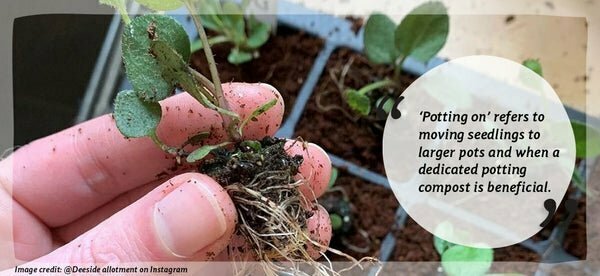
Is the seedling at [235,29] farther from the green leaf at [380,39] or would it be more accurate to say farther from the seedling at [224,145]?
the seedling at [224,145]

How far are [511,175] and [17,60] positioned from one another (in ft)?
2.10

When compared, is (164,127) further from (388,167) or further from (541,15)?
(541,15)

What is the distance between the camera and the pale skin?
1.73 ft

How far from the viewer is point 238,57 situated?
3.00ft

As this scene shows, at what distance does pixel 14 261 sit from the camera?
688mm

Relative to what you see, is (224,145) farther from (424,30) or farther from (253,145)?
(424,30)

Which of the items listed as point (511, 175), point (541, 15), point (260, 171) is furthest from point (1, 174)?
point (541, 15)

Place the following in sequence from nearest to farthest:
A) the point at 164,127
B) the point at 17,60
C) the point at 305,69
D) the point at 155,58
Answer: the point at 155,58
the point at 164,127
the point at 17,60
the point at 305,69

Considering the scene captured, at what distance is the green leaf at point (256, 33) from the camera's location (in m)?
0.92

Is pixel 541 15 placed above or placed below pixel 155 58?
below

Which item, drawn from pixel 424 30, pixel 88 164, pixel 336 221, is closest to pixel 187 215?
pixel 88 164

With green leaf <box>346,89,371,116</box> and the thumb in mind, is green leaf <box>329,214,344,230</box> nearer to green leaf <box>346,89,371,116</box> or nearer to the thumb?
green leaf <box>346,89,371,116</box>

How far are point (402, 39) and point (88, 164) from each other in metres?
0.45

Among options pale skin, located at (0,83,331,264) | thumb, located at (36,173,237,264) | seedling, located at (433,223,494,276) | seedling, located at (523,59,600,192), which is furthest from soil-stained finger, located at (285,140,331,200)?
seedling, located at (523,59,600,192)
